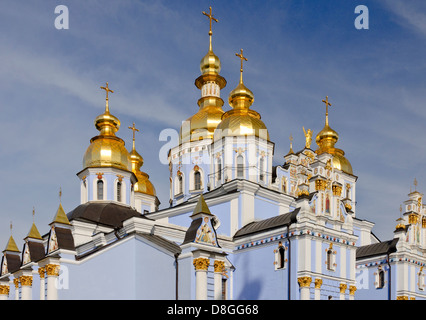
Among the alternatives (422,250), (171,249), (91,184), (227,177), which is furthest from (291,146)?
(171,249)

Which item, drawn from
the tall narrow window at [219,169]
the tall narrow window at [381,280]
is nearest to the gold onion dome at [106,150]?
the tall narrow window at [219,169]

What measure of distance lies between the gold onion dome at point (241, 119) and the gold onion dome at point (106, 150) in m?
4.87

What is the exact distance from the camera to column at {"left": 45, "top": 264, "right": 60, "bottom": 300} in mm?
18670

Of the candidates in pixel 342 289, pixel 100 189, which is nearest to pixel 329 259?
pixel 342 289

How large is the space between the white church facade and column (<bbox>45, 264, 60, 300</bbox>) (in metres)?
0.03

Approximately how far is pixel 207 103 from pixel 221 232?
9166mm

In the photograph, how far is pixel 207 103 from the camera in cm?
3175

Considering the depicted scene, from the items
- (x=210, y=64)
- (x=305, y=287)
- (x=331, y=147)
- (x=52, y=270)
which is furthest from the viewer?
(x=331, y=147)

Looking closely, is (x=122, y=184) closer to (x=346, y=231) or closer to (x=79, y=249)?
(x=79, y=249)

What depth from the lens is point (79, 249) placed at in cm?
2500

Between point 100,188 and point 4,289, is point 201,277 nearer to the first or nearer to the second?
point 4,289

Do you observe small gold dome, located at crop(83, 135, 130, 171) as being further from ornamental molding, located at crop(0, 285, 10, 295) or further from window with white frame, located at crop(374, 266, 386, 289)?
window with white frame, located at crop(374, 266, 386, 289)

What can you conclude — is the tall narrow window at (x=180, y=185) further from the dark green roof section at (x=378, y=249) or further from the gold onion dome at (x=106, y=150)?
the dark green roof section at (x=378, y=249)

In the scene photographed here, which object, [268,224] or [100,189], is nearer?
[268,224]
